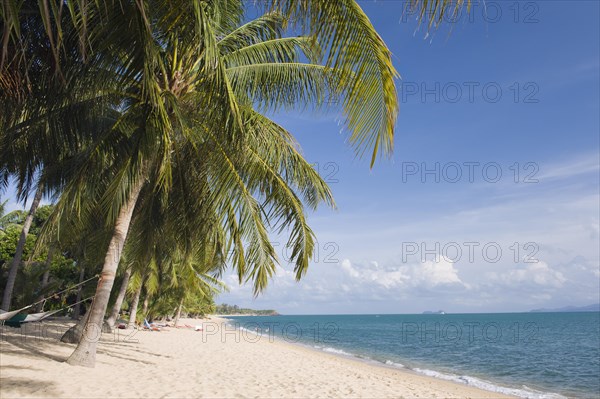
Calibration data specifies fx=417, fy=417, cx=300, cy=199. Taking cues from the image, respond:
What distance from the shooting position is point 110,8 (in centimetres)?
441

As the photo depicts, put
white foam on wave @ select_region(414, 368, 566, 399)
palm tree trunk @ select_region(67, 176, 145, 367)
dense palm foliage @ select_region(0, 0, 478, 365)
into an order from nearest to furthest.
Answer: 1. dense palm foliage @ select_region(0, 0, 478, 365)
2. palm tree trunk @ select_region(67, 176, 145, 367)
3. white foam on wave @ select_region(414, 368, 566, 399)

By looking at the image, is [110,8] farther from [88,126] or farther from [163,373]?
[163,373]

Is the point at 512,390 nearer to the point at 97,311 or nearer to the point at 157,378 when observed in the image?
the point at 157,378

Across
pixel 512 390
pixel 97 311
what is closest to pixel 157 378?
pixel 97 311

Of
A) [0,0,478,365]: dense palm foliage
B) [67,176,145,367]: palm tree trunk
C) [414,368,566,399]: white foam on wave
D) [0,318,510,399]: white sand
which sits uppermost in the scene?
[0,0,478,365]: dense palm foliage

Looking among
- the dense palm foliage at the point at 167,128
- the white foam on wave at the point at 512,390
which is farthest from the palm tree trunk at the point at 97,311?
the white foam on wave at the point at 512,390

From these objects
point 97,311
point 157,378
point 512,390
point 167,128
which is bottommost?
point 512,390

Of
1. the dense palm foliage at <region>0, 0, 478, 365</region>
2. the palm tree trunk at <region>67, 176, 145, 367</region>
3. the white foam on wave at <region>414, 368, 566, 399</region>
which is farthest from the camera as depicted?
the white foam on wave at <region>414, 368, 566, 399</region>

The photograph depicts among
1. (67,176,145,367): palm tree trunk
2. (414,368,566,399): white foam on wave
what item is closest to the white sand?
(67,176,145,367): palm tree trunk

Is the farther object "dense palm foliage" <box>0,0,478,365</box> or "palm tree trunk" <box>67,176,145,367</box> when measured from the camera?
"palm tree trunk" <box>67,176,145,367</box>

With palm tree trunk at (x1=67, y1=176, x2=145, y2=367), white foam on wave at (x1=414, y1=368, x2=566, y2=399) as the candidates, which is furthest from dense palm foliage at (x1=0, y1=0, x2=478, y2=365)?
white foam on wave at (x1=414, y1=368, x2=566, y2=399)

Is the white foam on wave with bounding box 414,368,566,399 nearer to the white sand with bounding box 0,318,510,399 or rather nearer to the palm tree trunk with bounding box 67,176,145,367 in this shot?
the white sand with bounding box 0,318,510,399

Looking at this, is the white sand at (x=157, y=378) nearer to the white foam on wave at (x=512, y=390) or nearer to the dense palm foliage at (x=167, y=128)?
the dense palm foliage at (x=167, y=128)

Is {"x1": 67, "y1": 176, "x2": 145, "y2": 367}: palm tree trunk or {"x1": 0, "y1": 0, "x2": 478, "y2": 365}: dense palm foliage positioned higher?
{"x1": 0, "y1": 0, "x2": 478, "y2": 365}: dense palm foliage
